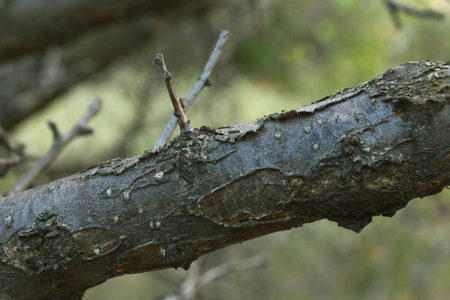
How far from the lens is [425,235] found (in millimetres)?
3520

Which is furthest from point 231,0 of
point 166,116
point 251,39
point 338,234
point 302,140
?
point 302,140

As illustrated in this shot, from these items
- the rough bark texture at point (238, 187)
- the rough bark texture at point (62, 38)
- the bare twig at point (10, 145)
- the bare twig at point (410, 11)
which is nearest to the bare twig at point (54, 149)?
the bare twig at point (10, 145)

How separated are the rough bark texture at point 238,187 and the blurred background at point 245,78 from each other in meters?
1.97

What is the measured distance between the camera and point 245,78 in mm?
3998

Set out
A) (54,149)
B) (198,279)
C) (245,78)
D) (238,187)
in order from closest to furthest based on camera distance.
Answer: (238,187) < (54,149) < (198,279) < (245,78)

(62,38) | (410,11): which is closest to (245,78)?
(62,38)

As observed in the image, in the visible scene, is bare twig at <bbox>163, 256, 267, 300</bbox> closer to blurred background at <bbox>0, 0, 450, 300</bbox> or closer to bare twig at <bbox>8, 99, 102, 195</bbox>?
bare twig at <bbox>8, 99, 102, 195</bbox>

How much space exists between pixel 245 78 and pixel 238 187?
316 cm

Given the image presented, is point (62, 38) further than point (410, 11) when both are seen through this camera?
Yes

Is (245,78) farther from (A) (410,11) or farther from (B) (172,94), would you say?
(B) (172,94)

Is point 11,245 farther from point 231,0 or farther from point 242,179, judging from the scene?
point 231,0

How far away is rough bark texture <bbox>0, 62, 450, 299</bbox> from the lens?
0.85 metres

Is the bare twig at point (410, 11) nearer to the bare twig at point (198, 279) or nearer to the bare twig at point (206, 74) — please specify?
the bare twig at point (206, 74)

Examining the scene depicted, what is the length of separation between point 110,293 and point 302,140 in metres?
4.58
